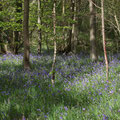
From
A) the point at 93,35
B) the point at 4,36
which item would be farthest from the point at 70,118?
the point at 4,36

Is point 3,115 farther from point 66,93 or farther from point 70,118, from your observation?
point 66,93

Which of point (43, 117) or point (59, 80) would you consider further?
point (59, 80)

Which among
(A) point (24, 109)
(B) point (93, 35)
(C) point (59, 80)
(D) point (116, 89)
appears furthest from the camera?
(B) point (93, 35)

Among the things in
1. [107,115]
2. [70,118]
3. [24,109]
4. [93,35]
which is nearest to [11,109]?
[24,109]

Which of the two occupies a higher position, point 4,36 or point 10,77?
point 4,36

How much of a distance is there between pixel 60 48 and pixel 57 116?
13.3 meters

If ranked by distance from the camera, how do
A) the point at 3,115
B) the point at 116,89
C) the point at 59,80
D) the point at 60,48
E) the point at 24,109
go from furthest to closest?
the point at 60,48 → the point at 59,80 → the point at 116,89 → the point at 24,109 → the point at 3,115

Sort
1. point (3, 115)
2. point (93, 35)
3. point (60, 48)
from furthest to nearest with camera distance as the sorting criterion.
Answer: point (60, 48) < point (93, 35) < point (3, 115)

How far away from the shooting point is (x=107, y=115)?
2.83 metres

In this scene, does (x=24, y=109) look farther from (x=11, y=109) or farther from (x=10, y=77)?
(x=10, y=77)

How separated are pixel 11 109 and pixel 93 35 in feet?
20.3

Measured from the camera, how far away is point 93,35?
8.40 metres

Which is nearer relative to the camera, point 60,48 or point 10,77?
point 10,77

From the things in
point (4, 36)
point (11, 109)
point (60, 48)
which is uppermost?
point (4, 36)
